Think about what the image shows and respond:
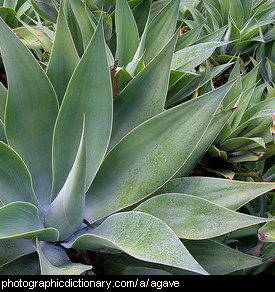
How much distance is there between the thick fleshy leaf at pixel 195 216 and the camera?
2.00 feet

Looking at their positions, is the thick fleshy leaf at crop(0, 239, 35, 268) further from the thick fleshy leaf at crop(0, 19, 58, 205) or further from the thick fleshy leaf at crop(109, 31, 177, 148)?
the thick fleshy leaf at crop(109, 31, 177, 148)

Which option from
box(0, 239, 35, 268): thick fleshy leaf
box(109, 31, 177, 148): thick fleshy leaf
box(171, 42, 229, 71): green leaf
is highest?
box(171, 42, 229, 71): green leaf

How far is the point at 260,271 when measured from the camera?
90 centimetres

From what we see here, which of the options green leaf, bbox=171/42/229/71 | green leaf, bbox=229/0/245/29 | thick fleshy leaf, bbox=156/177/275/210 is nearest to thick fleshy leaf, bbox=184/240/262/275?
thick fleshy leaf, bbox=156/177/275/210

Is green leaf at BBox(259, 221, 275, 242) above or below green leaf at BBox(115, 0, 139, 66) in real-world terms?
below

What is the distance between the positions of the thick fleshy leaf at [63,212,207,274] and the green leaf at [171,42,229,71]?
485 millimetres

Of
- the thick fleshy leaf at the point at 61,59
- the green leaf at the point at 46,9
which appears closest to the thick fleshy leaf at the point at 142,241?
the thick fleshy leaf at the point at 61,59

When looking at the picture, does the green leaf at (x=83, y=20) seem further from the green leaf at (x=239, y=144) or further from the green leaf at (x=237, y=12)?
the green leaf at (x=237, y=12)

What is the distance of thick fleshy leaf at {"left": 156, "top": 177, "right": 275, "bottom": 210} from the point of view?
68 centimetres

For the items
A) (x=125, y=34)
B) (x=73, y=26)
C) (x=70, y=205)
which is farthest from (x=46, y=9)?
(x=70, y=205)

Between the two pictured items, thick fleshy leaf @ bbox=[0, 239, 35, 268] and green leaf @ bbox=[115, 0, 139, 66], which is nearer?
thick fleshy leaf @ bbox=[0, 239, 35, 268]

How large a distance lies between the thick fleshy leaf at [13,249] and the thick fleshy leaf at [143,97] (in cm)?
29
